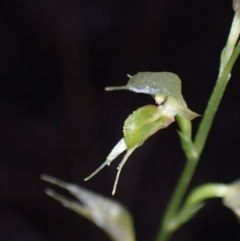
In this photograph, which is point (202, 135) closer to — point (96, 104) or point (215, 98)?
point (215, 98)

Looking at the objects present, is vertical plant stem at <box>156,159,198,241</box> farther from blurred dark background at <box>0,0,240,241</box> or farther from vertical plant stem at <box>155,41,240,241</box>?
blurred dark background at <box>0,0,240,241</box>

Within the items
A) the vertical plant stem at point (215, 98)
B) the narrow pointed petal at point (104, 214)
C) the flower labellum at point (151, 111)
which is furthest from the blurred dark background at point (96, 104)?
the flower labellum at point (151, 111)

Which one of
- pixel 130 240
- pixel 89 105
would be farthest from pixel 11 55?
pixel 130 240

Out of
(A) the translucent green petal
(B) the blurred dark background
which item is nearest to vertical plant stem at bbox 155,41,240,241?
(A) the translucent green petal

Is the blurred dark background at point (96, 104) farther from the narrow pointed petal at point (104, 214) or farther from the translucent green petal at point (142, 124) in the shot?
the translucent green petal at point (142, 124)

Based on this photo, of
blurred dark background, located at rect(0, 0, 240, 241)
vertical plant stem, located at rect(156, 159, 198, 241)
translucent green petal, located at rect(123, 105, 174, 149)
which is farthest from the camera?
blurred dark background, located at rect(0, 0, 240, 241)

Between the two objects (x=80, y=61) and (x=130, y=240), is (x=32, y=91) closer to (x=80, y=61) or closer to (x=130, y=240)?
(x=80, y=61)
